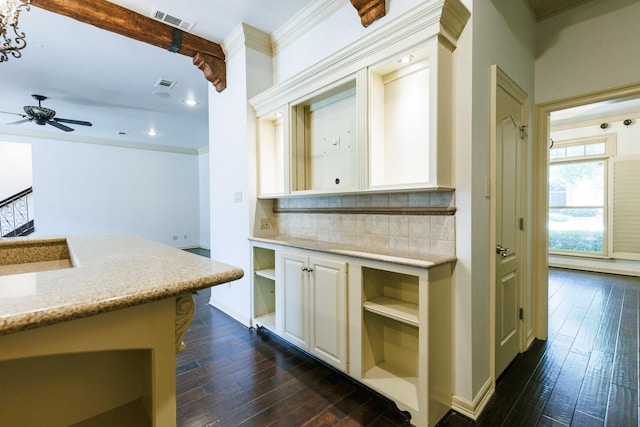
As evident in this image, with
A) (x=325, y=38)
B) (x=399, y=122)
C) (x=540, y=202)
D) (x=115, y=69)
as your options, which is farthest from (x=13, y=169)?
(x=540, y=202)

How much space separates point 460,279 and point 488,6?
1.75 metres

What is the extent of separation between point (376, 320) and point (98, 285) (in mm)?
1729

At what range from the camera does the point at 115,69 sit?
355 cm

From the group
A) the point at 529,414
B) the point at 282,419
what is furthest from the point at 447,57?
the point at 282,419

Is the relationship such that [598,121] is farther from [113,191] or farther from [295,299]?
[113,191]

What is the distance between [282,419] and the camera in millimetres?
1696

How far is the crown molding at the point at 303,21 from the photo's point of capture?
99.5 inches

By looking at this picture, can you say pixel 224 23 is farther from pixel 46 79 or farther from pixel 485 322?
pixel 485 322

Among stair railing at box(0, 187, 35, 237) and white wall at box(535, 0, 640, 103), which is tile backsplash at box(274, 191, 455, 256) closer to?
white wall at box(535, 0, 640, 103)

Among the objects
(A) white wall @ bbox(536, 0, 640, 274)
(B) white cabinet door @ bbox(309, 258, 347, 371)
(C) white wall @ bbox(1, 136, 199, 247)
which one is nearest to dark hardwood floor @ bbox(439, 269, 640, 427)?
(B) white cabinet door @ bbox(309, 258, 347, 371)

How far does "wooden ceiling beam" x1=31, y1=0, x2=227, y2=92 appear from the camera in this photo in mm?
2373

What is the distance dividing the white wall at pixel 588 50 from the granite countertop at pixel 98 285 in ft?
10.2

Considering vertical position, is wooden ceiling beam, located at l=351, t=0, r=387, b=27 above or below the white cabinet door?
above

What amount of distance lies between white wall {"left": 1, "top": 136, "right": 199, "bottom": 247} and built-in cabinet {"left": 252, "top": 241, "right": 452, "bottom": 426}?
20.9ft
